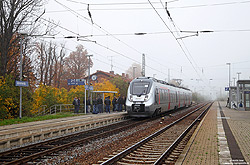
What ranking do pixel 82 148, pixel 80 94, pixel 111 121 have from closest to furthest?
pixel 82 148 < pixel 111 121 < pixel 80 94

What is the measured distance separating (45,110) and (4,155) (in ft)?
56.8

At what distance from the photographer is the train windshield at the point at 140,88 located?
20089 mm

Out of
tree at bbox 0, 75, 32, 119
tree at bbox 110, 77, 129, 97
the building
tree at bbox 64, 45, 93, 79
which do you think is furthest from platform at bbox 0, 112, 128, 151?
tree at bbox 64, 45, 93, 79

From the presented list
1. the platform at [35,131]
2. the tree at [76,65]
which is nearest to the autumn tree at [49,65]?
the tree at [76,65]

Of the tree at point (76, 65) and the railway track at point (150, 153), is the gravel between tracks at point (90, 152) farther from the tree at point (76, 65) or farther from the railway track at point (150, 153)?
the tree at point (76, 65)

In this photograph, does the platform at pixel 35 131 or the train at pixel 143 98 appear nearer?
the platform at pixel 35 131

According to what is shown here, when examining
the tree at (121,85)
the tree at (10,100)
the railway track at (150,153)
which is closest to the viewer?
the railway track at (150,153)

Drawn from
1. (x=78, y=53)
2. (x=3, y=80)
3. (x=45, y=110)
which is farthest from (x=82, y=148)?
(x=78, y=53)

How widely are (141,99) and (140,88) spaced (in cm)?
99

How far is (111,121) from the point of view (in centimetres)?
1984

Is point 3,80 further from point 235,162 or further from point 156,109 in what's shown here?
point 235,162

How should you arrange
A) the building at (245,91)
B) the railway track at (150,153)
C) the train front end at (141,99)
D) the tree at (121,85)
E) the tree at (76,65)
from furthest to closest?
the tree at (76,65) → the tree at (121,85) → the building at (245,91) → the train front end at (141,99) → the railway track at (150,153)

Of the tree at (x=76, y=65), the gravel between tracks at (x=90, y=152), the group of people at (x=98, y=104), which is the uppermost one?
the tree at (x=76, y=65)

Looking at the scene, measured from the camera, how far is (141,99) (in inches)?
779
